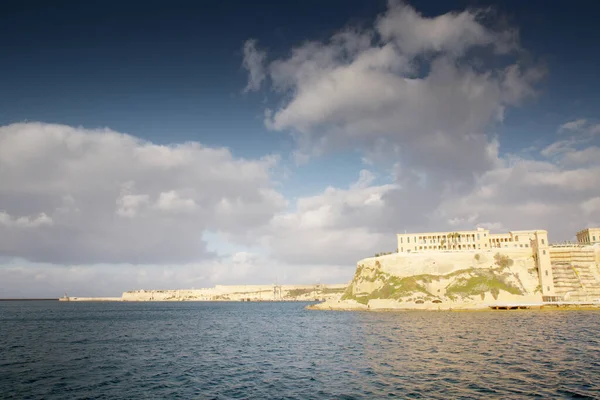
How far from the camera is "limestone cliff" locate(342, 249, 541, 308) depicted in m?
148

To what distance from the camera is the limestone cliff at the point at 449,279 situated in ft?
486

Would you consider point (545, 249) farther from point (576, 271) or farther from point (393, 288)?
point (393, 288)

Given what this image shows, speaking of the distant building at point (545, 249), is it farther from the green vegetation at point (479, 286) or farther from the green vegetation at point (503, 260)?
the green vegetation at point (479, 286)

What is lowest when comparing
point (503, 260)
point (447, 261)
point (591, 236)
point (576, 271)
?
point (576, 271)

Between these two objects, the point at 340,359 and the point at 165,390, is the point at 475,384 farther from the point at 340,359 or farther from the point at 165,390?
the point at 165,390

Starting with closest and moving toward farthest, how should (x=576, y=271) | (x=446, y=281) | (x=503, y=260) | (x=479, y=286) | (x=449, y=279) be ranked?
(x=479, y=286) < (x=576, y=271) < (x=446, y=281) < (x=449, y=279) < (x=503, y=260)

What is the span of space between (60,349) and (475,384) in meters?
60.8

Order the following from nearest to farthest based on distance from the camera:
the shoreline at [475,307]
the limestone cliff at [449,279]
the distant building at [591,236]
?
the shoreline at [475,307] → the limestone cliff at [449,279] → the distant building at [591,236]

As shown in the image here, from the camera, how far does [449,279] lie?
157250mm

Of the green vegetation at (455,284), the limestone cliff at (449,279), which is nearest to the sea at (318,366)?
the limestone cliff at (449,279)

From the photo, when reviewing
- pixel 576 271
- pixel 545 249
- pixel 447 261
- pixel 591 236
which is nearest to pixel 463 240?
pixel 447 261

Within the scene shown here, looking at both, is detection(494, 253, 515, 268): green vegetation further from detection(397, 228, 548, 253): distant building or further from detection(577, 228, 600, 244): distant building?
detection(577, 228, 600, 244): distant building

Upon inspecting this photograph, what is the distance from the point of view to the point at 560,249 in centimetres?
15988

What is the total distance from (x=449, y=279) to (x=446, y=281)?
1.60 meters
